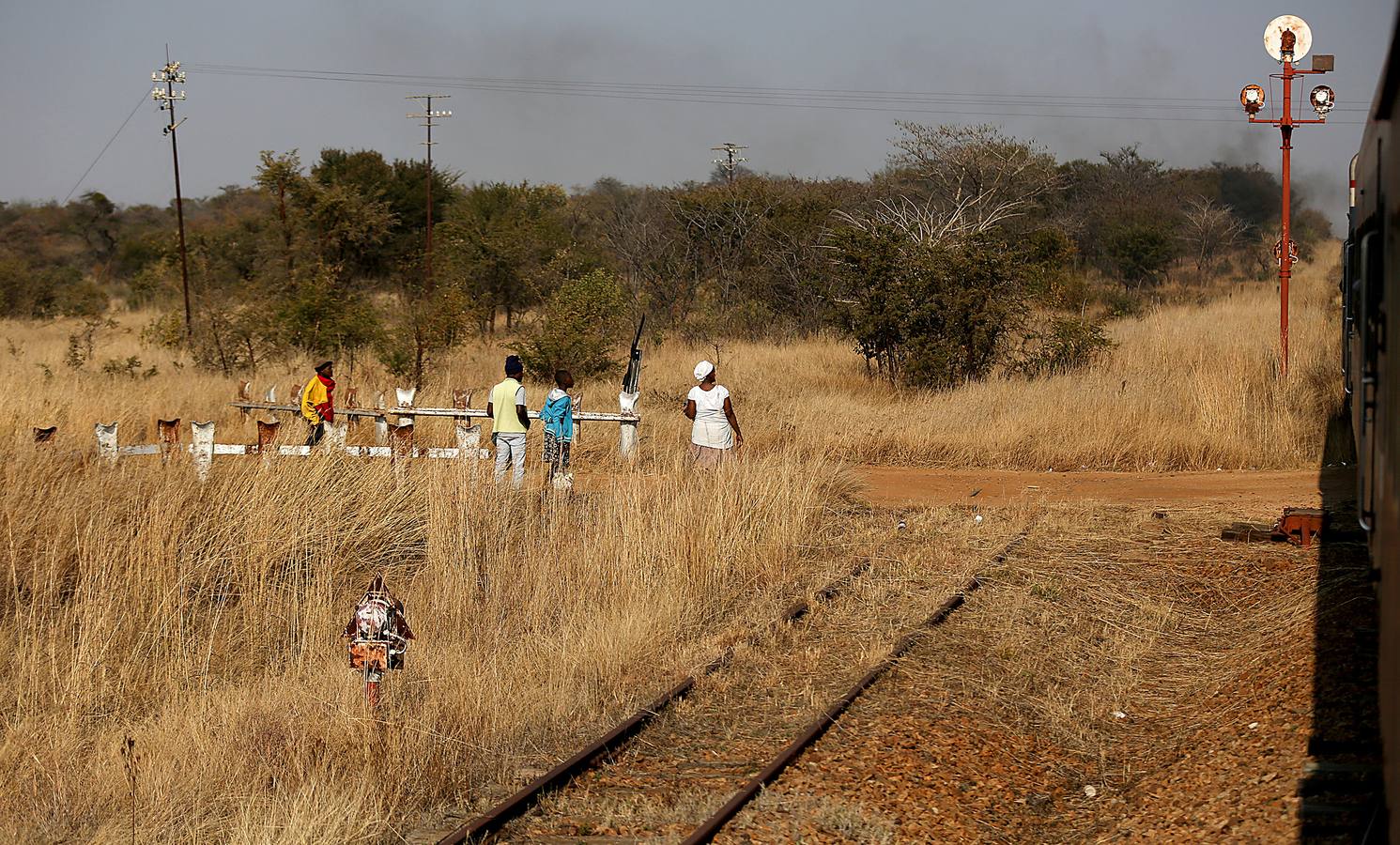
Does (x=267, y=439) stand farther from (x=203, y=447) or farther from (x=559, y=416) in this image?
(x=559, y=416)

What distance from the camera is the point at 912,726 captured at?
680 centimetres

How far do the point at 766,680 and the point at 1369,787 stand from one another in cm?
318

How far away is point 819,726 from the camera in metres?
6.58

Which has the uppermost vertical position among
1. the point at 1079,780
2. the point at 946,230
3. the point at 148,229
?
the point at 148,229

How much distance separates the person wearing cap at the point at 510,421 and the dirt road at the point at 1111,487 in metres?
3.95

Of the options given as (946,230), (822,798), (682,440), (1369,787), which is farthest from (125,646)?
(946,230)

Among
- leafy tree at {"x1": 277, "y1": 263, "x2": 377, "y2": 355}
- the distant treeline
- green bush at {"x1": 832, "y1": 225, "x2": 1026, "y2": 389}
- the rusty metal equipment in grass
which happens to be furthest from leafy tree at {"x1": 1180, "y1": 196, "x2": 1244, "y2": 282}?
the rusty metal equipment in grass

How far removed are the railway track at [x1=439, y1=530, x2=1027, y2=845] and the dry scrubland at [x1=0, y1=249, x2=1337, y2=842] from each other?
0.33 meters

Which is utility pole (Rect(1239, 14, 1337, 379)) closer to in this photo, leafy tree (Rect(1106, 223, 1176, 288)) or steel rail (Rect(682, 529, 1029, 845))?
steel rail (Rect(682, 529, 1029, 845))

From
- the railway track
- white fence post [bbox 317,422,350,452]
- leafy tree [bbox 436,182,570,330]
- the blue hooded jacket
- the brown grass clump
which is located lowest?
the railway track

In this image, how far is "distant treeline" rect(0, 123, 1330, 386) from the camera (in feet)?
72.2

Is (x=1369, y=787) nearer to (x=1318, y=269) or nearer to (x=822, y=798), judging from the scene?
(x=822, y=798)

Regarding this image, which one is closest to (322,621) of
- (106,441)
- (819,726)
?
(819,726)

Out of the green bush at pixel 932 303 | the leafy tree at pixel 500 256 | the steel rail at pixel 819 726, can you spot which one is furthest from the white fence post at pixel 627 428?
the leafy tree at pixel 500 256
